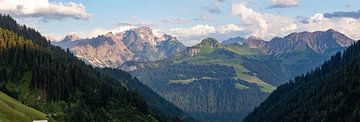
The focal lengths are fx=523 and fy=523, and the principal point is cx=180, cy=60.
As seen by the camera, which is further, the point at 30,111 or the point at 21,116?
the point at 30,111

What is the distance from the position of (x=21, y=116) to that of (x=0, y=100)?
46.5 ft

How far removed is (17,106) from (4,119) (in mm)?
28537

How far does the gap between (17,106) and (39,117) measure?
1043 cm

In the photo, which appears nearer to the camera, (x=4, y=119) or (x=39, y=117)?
(x=4, y=119)

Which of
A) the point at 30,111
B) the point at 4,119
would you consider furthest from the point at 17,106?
the point at 4,119

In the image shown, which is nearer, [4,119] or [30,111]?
[4,119]

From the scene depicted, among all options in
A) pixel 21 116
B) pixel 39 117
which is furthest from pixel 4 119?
pixel 39 117

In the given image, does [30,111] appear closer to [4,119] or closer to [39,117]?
[39,117]

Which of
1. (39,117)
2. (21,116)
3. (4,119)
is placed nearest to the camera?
(4,119)

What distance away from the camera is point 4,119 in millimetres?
171500

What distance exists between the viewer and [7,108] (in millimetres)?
185500

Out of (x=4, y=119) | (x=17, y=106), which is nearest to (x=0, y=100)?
(x=17, y=106)

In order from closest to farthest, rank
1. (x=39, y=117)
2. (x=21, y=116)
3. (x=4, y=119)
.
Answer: (x=4, y=119)
(x=21, y=116)
(x=39, y=117)

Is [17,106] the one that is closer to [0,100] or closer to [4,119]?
[0,100]
